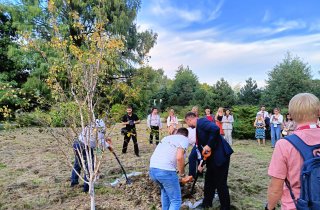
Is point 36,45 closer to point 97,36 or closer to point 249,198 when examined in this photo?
point 97,36

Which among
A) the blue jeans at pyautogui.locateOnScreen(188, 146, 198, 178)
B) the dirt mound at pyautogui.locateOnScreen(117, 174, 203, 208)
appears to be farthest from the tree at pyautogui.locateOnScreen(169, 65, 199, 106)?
the dirt mound at pyautogui.locateOnScreen(117, 174, 203, 208)

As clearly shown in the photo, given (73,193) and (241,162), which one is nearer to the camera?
(73,193)

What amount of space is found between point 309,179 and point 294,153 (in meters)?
0.17

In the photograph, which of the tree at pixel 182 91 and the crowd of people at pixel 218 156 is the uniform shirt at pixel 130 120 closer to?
the crowd of people at pixel 218 156

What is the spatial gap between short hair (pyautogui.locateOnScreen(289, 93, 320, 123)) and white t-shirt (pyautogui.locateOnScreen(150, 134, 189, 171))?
2.15 metres

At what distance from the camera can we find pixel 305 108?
6.79 ft

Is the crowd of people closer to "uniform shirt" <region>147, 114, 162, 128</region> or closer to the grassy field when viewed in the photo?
the grassy field

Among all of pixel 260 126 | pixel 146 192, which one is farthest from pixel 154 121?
pixel 260 126

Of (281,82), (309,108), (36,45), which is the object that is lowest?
(309,108)

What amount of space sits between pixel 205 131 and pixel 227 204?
115 centimetres

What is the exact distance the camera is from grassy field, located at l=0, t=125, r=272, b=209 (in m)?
5.41

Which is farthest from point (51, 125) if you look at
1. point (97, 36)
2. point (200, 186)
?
point (200, 186)

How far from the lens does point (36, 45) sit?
15.8 ft

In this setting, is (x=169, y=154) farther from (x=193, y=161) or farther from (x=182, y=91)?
(x=182, y=91)
